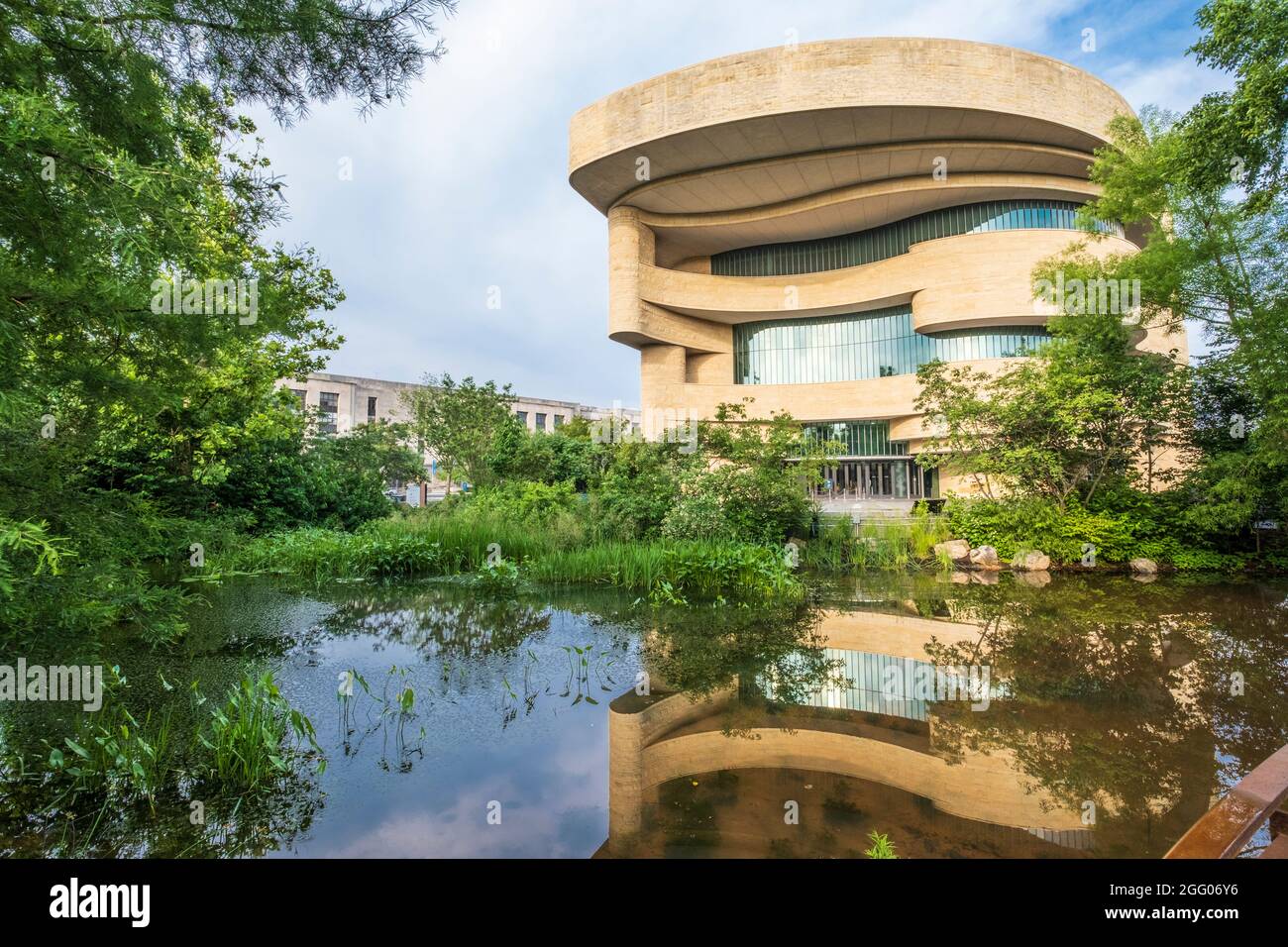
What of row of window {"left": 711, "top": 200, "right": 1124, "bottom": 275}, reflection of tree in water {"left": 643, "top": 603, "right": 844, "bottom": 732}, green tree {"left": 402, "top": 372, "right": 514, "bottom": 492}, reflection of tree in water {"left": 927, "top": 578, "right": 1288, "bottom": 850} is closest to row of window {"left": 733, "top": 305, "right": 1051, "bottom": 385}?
row of window {"left": 711, "top": 200, "right": 1124, "bottom": 275}

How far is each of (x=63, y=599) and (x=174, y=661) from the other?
123 inches

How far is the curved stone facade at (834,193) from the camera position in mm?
24078

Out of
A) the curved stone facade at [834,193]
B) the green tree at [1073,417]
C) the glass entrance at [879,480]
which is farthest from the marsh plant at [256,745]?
the glass entrance at [879,480]

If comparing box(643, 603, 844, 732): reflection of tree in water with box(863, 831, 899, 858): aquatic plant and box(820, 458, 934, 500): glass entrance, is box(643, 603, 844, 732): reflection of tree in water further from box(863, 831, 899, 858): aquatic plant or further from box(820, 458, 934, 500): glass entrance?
box(820, 458, 934, 500): glass entrance

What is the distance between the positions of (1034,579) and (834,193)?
2318 centimetres

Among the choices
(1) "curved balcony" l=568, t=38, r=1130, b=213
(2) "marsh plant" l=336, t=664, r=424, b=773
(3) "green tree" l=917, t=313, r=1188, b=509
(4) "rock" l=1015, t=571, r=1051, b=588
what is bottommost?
(4) "rock" l=1015, t=571, r=1051, b=588

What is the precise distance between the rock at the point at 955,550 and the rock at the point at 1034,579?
3.98 feet

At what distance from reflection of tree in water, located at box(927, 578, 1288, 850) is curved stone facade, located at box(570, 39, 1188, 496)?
808 inches

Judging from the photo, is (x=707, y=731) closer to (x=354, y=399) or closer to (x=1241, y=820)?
(x=1241, y=820)

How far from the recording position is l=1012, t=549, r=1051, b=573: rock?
A: 12.7 m

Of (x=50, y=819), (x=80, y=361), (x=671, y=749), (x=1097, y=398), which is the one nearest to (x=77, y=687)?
(x=50, y=819)

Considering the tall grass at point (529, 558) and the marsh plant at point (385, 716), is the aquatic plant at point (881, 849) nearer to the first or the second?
the marsh plant at point (385, 716)

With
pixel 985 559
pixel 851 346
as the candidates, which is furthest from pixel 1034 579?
pixel 851 346
